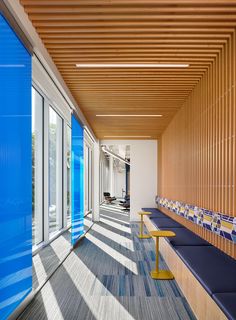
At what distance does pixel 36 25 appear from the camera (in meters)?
3.17

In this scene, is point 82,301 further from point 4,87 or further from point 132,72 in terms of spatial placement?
point 132,72

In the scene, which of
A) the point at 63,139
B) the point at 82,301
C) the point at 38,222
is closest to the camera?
the point at 82,301

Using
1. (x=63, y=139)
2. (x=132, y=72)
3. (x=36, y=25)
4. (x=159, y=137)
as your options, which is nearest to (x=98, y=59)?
(x=132, y=72)

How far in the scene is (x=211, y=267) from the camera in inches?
119

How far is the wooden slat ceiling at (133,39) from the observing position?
9.56ft

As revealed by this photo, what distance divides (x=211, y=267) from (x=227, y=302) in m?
0.85

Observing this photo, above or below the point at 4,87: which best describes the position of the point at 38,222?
below

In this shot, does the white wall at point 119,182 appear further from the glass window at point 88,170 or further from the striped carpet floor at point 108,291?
the striped carpet floor at point 108,291

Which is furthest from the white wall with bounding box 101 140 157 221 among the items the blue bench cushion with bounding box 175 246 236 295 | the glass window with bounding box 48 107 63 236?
the blue bench cushion with bounding box 175 246 236 295

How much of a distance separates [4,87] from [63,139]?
222 inches

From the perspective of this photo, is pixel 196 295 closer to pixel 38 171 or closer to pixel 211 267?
pixel 211 267

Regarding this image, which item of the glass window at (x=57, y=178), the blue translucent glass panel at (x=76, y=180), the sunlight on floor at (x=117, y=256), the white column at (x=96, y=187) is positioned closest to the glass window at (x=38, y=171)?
the blue translucent glass panel at (x=76, y=180)

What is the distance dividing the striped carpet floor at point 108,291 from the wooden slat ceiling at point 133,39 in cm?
296

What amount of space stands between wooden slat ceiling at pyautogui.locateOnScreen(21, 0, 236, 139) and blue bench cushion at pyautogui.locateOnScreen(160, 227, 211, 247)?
2447 mm
